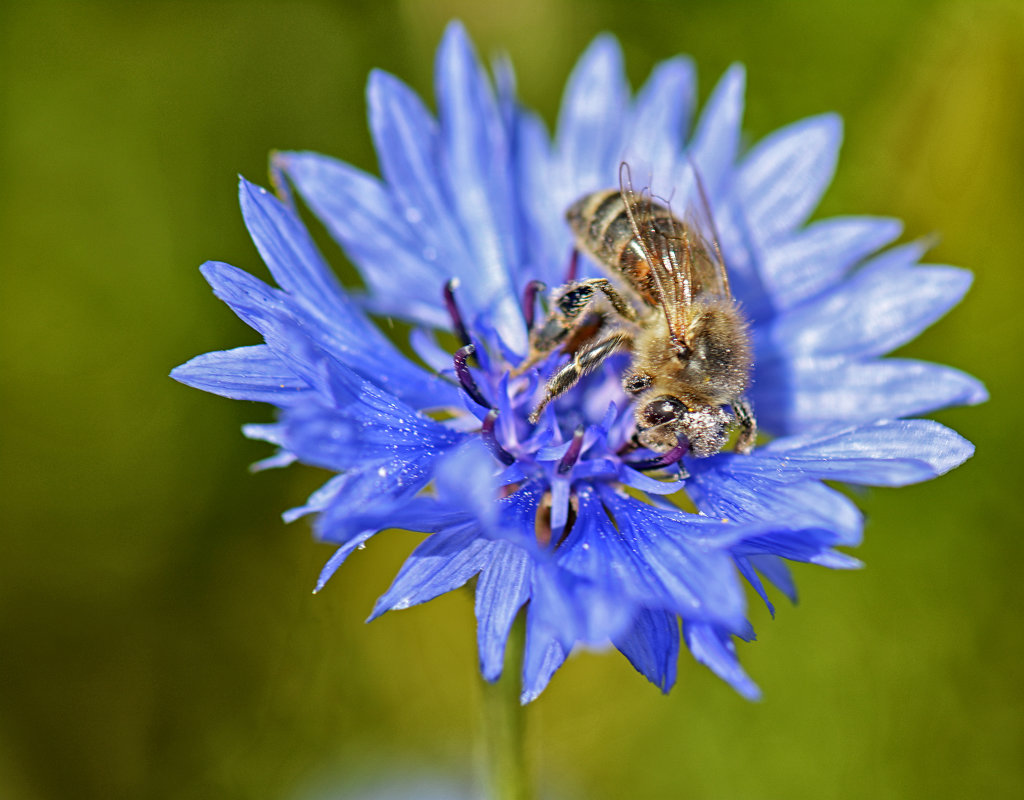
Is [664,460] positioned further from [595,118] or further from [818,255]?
[595,118]

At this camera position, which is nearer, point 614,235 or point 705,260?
point 705,260

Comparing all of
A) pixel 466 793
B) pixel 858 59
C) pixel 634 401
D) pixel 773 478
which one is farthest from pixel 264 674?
pixel 858 59

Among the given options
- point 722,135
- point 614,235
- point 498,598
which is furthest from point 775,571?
point 722,135

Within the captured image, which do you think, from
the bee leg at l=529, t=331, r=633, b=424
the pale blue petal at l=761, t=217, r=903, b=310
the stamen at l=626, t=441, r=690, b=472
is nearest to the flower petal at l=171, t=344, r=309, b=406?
the bee leg at l=529, t=331, r=633, b=424

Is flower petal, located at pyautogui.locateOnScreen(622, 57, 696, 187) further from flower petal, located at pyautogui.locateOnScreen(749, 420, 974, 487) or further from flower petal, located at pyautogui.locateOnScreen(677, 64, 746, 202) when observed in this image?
flower petal, located at pyautogui.locateOnScreen(749, 420, 974, 487)

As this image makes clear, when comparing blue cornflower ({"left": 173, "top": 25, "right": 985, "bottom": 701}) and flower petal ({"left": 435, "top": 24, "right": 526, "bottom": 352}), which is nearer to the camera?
blue cornflower ({"left": 173, "top": 25, "right": 985, "bottom": 701})

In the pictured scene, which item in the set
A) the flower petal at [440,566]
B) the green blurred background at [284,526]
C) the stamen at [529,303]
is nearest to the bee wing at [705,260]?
the stamen at [529,303]

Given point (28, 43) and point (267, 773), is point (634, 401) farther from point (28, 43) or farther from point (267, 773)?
point (28, 43)
